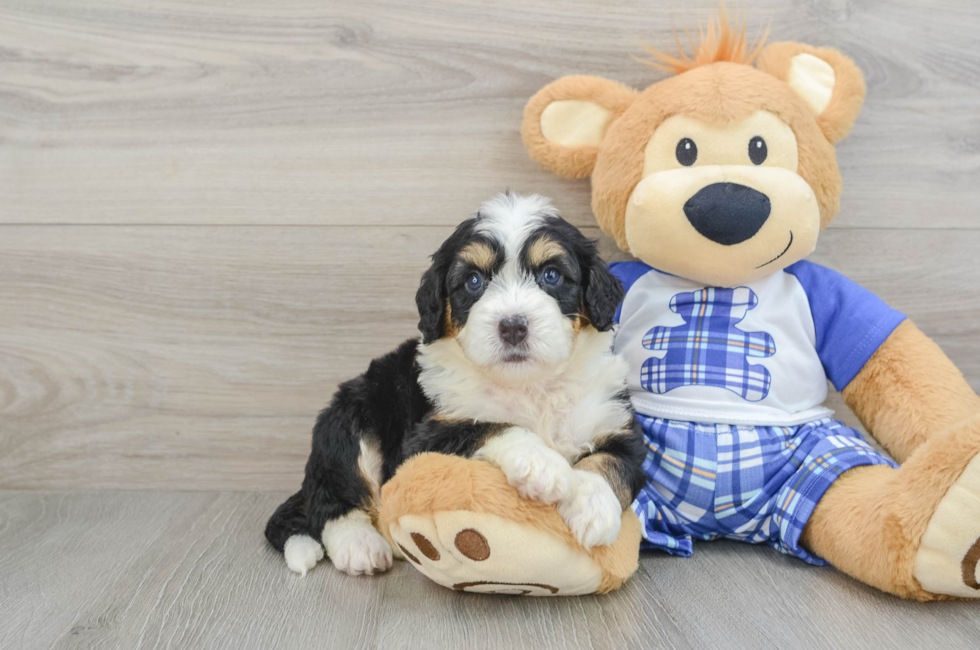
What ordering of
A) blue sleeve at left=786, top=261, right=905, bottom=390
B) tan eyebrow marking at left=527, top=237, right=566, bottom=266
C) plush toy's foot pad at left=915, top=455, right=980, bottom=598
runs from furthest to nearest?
blue sleeve at left=786, top=261, right=905, bottom=390
tan eyebrow marking at left=527, top=237, right=566, bottom=266
plush toy's foot pad at left=915, top=455, right=980, bottom=598

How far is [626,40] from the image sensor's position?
2072mm

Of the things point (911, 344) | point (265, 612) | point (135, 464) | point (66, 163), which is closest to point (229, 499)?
point (135, 464)

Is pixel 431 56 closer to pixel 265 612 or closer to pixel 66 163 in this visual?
pixel 66 163

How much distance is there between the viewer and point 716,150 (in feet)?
5.48

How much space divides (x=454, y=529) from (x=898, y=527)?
0.89 meters

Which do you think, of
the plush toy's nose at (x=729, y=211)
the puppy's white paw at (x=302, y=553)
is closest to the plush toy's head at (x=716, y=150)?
the plush toy's nose at (x=729, y=211)

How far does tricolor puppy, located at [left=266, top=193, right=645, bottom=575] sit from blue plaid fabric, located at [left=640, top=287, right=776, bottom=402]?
151mm

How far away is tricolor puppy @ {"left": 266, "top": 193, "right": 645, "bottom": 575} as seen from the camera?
4.62 ft

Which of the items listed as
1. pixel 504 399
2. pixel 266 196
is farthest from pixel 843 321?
pixel 266 196

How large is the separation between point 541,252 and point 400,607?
815 millimetres

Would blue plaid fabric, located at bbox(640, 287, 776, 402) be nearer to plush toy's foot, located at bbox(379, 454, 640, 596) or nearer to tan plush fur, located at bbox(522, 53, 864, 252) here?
tan plush fur, located at bbox(522, 53, 864, 252)

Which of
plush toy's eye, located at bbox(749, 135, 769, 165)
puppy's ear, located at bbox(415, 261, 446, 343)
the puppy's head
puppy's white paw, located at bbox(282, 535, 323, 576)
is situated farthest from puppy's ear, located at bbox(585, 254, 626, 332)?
puppy's white paw, located at bbox(282, 535, 323, 576)

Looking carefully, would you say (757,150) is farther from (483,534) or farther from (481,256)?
(483,534)

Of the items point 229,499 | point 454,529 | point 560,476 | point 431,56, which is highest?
point 431,56
